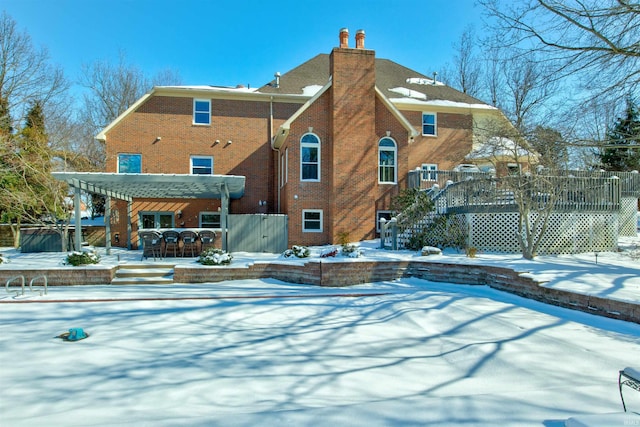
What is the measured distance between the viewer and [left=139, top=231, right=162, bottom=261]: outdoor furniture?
45.1 ft

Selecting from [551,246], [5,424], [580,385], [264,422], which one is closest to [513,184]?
[551,246]

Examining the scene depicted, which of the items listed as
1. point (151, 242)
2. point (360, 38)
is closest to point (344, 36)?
point (360, 38)

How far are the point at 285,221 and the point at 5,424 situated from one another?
13930 millimetres

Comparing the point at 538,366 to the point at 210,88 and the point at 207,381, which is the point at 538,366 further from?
the point at 210,88

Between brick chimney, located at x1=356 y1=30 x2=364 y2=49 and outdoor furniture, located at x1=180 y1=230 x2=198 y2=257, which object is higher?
brick chimney, located at x1=356 y1=30 x2=364 y2=49

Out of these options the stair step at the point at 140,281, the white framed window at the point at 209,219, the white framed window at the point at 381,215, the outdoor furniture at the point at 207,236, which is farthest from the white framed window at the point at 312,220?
the stair step at the point at 140,281

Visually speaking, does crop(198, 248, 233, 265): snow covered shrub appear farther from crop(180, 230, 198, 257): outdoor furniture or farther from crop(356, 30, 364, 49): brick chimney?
crop(356, 30, 364, 49): brick chimney

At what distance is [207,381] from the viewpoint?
4.49 meters

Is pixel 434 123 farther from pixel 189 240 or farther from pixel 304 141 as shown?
pixel 189 240

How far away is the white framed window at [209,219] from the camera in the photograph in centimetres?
2102

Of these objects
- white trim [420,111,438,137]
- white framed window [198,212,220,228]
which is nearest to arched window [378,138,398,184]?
white trim [420,111,438,137]

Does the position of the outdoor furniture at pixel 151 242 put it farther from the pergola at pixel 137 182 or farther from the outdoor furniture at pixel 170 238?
the pergola at pixel 137 182

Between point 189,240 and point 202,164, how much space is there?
740cm

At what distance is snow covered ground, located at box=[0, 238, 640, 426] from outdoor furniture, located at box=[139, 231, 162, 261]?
5.08 metres
